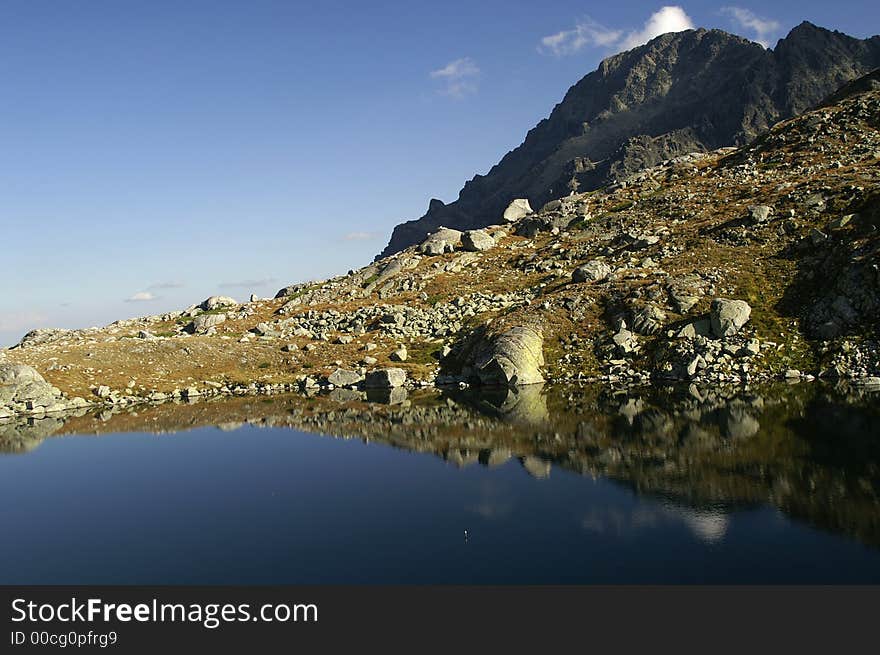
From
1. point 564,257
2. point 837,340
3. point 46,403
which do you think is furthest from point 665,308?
point 46,403

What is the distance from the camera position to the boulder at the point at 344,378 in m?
83.9

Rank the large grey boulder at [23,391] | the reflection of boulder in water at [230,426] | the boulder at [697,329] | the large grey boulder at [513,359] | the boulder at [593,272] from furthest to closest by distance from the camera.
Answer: the boulder at [593,272] → the large grey boulder at [513,359] → the large grey boulder at [23,391] → the boulder at [697,329] → the reflection of boulder in water at [230,426]

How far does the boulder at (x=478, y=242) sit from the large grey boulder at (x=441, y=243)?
3832 millimetres

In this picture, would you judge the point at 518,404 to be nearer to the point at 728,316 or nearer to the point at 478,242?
the point at 728,316

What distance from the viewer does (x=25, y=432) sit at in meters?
62.7

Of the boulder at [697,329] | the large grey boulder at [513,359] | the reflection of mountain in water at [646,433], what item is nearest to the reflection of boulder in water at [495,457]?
the reflection of mountain in water at [646,433]

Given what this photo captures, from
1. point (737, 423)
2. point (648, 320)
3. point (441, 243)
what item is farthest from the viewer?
point (441, 243)

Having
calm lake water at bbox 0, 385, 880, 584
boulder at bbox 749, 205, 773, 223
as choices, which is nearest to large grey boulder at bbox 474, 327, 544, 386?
calm lake water at bbox 0, 385, 880, 584

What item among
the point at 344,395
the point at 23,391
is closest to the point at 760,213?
the point at 344,395

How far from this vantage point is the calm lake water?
25.9 metres

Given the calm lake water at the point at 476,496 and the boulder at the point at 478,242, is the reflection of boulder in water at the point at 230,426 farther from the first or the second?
the boulder at the point at 478,242

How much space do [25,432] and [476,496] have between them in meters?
53.9

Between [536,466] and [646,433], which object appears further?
[646,433]

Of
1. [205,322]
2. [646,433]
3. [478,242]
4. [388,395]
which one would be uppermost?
[478,242]
